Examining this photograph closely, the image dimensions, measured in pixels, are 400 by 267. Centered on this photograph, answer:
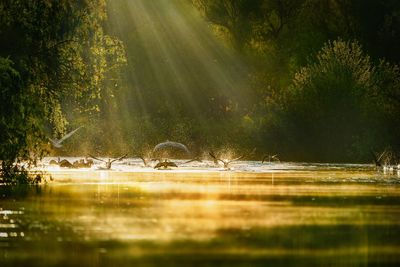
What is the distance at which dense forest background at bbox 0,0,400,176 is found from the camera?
100m

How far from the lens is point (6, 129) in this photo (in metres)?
40.8

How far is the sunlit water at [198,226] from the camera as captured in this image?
21.6 meters

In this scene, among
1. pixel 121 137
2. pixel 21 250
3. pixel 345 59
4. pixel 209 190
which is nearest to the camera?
pixel 21 250

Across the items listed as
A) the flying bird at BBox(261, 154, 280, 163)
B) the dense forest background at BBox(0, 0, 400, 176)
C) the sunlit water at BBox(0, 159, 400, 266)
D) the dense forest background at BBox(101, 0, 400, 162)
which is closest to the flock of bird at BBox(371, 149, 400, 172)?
the dense forest background at BBox(0, 0, 400, 176)

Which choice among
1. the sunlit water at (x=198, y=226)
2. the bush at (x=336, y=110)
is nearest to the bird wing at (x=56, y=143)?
the bush at (x=336, y=110)

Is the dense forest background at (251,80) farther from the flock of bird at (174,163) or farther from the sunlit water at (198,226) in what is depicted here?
the sunlit water at (198,226)

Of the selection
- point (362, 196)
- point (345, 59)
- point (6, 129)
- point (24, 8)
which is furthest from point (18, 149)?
point (345, 59)

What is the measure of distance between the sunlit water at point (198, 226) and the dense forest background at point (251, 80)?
51.0m

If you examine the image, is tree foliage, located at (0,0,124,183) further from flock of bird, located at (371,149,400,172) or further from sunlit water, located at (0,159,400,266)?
flock of bird, located at (371,149,400,172)

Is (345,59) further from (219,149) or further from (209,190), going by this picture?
(209,190)

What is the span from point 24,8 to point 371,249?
2305 cm

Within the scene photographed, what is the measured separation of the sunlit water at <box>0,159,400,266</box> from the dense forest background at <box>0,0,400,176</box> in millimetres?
51035

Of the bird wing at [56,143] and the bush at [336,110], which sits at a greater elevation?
the bush at [336,110]

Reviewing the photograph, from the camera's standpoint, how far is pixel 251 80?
11494cm
